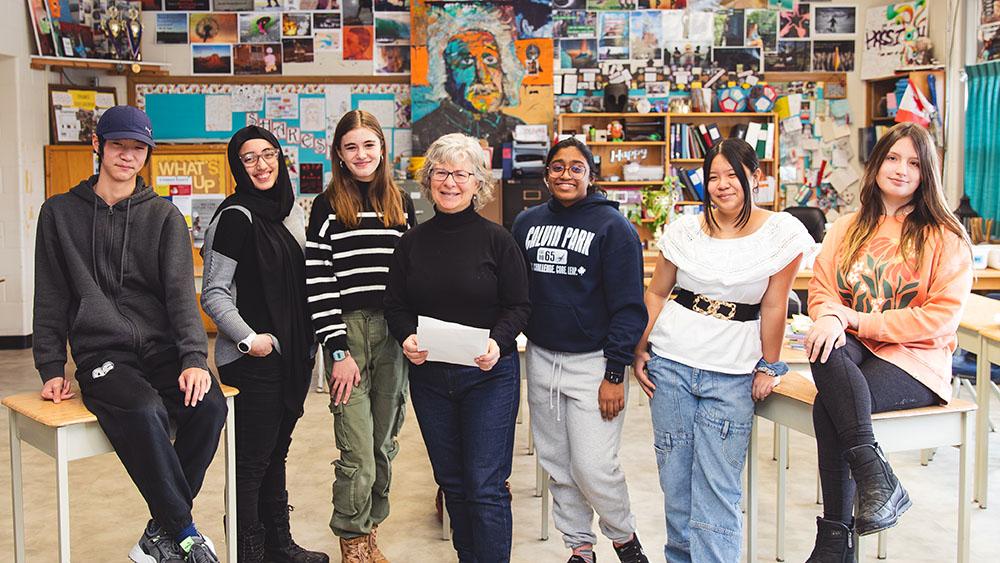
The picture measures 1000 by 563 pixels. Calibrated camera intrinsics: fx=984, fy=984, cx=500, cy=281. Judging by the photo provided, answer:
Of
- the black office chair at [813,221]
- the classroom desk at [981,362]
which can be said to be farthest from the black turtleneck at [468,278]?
the black office chair at [813,221]

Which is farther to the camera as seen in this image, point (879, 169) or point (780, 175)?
point (780, 175)

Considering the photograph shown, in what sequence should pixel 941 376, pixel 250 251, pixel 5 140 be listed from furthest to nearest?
pixel 5 140, pixel 250 251, pixel 941 376

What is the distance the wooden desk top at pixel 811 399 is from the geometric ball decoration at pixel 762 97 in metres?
5.68

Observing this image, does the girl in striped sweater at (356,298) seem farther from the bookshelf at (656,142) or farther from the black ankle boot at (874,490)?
the bookshelf at (656,142)

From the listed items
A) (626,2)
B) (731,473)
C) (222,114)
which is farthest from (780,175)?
(731,473)

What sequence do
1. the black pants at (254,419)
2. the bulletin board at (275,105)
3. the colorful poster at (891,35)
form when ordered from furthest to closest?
1. the bulletin board at (275,105)
2. the colorful poster at (891,35)
3. the black pants at (254,419)

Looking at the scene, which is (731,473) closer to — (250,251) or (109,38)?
(250,251)

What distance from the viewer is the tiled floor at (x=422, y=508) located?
137 inches

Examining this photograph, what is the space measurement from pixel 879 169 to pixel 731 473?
959 millimetres

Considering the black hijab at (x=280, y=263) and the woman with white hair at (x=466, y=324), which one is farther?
the black hijab at (x=280, y=263)

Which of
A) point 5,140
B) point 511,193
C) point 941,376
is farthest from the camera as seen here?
point 511,193

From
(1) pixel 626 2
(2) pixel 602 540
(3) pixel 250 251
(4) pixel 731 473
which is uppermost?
(1) pixel 626 2

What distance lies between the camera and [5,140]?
750 cm

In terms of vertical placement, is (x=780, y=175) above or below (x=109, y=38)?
below
